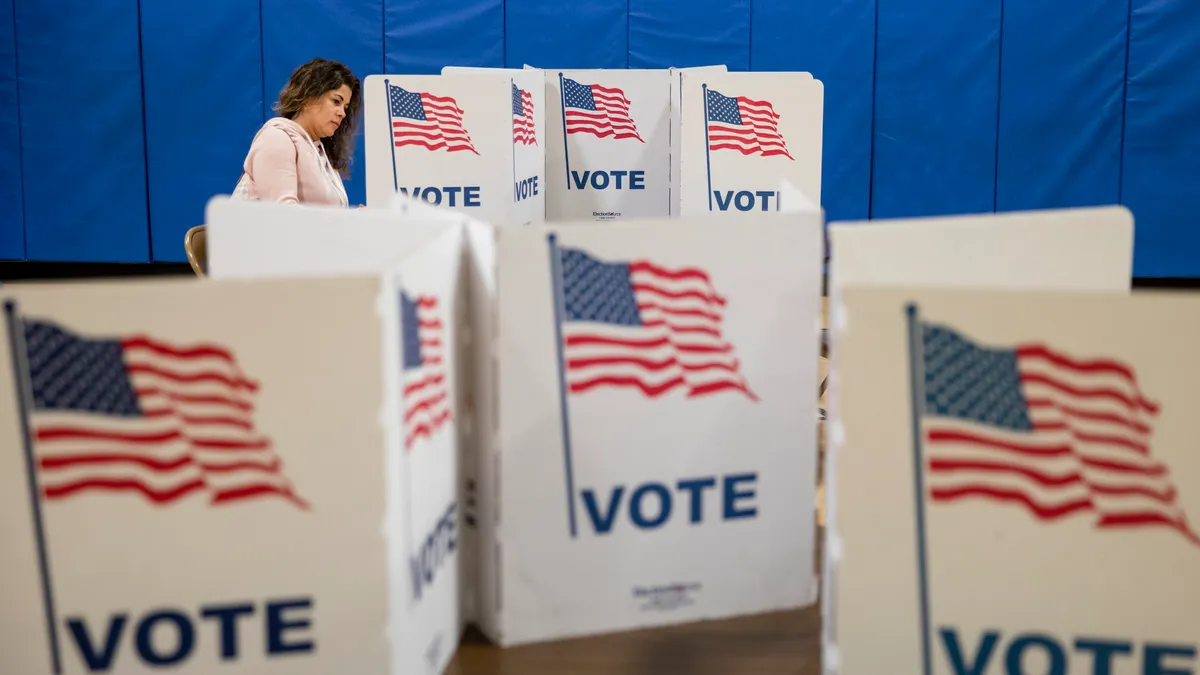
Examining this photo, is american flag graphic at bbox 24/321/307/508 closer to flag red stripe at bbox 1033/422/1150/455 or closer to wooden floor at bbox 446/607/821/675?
wooden floor at bbox 446/607/821/675

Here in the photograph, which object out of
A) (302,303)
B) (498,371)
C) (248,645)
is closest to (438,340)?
(498,371)

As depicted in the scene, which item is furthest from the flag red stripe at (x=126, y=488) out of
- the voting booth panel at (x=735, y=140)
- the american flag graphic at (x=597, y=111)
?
the american flag graphic at (x=597, y=111)

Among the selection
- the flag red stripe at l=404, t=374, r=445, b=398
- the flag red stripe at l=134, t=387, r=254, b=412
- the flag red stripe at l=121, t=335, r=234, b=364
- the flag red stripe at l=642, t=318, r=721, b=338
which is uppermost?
the flag red stripe at l=121, t=335, r=234, b=364

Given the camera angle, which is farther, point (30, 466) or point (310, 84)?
point (310, 84)

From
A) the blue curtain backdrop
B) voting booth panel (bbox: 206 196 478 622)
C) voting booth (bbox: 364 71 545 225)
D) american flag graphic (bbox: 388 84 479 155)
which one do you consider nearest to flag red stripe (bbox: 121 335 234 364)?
voting booth panel (bbox: 206 196 478 622)

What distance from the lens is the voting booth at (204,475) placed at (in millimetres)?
1025

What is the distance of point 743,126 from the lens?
11.5 ft

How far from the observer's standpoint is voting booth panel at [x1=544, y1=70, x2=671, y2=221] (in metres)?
4.21

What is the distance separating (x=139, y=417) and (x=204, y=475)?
8 cm

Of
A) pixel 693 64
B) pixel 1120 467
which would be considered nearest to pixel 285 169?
pixel 1120 467

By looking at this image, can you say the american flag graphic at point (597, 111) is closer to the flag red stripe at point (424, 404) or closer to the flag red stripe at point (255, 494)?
the flag red stripe at point (424, 404)

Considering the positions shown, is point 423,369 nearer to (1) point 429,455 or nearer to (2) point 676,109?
(1) point 429,455

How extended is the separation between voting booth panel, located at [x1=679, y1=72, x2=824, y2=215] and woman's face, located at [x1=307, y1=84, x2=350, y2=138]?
1.11 metres

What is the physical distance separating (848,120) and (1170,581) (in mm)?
6523
